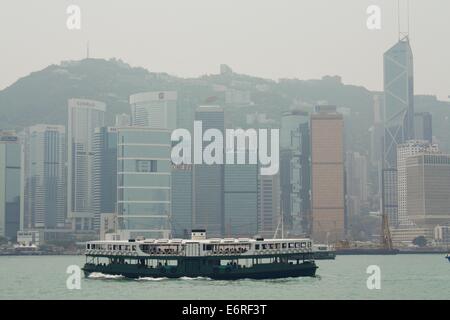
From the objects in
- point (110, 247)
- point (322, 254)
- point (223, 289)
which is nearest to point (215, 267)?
point (110, 247)

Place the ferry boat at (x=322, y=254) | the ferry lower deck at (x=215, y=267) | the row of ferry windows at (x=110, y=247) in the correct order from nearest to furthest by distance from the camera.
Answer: the ferry lower deck at (x=215, y=267) < the row of ferry windows at (x=110, y=247) < the ferry boat at (x=322, y=254)

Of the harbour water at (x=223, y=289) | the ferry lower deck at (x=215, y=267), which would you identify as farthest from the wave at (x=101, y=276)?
the ferry lower deck at (x=215, y=267)

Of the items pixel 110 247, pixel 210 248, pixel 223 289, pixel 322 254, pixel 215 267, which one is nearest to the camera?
pixel 223 289

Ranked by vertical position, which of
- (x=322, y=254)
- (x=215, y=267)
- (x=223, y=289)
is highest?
(x=215, y=267)

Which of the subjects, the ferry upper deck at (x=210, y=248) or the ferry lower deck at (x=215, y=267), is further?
the ferry upper deck at (x=210, y=248)

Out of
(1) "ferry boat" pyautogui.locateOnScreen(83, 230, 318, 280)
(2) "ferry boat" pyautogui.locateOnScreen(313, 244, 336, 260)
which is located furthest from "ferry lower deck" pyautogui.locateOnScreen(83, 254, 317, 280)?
(2) "ferry boat" pyautogui.locateOnScreen(313, 244, 336, 260)

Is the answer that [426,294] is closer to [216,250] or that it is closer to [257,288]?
[257,288]

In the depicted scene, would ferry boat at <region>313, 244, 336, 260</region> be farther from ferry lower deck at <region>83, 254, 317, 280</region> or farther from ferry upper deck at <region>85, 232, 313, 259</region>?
ferry upper deck at <region>85, 232, 313, 259</region>

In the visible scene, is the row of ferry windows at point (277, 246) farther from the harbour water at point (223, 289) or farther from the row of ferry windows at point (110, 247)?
the row of ferry windows at point (110, 247)

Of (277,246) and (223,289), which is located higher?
→ (277,246)

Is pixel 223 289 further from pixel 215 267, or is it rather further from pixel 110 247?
pixel 110 247
